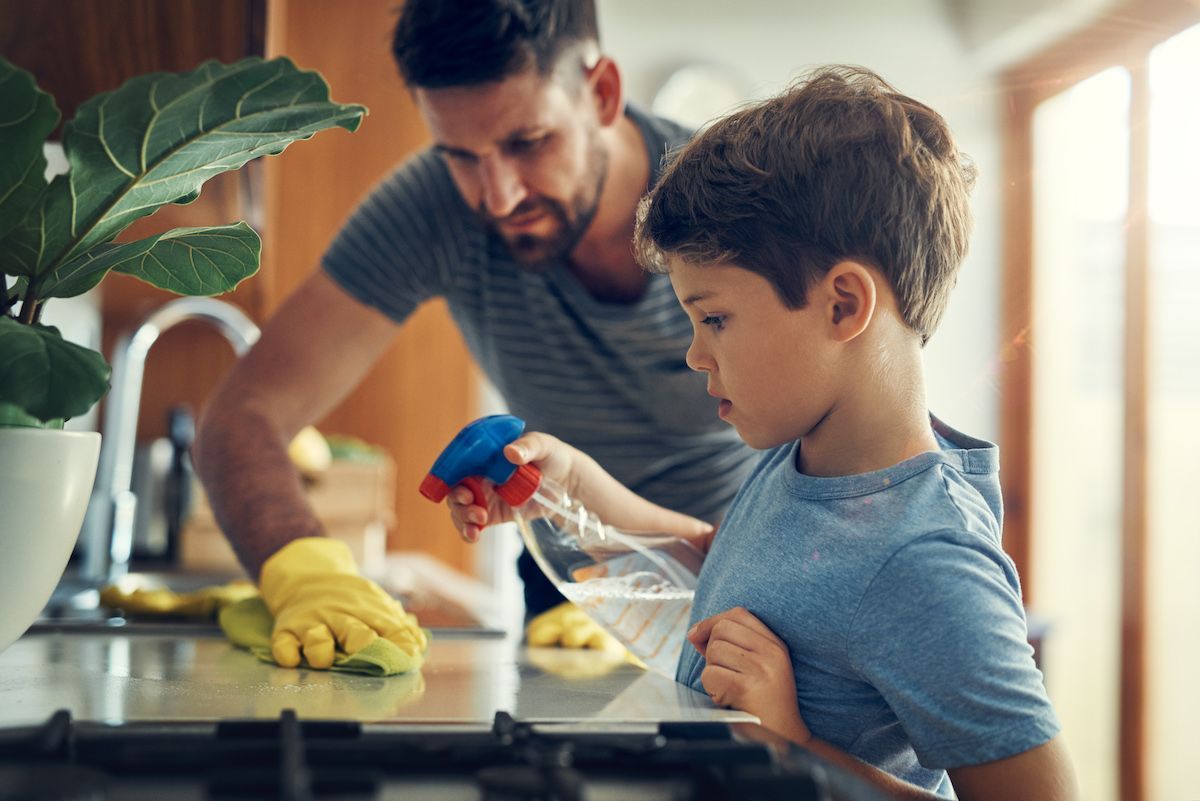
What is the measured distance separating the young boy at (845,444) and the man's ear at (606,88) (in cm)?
55

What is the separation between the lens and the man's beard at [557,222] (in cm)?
132

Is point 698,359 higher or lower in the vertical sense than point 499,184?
lower

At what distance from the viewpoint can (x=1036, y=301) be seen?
3.53 meters

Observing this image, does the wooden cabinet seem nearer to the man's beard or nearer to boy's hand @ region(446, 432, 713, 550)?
the man's beard

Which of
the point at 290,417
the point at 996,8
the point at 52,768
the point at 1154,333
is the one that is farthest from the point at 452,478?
the point at 996,8

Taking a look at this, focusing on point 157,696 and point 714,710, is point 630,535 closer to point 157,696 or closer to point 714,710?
point 714,710

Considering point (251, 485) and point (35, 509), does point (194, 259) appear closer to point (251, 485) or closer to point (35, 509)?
point (35, 509)

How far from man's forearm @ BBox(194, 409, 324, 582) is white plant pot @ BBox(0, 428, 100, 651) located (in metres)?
0.43

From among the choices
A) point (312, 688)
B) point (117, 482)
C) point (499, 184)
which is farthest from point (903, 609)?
point (117, 482)

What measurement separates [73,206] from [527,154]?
692 mm

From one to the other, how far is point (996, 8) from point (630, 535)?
3208 millimetres

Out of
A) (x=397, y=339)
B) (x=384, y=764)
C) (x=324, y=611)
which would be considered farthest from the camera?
(x=397, y=339)

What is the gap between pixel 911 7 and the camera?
3.80 meters

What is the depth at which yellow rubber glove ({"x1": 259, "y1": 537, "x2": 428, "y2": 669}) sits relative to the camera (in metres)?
0.86
